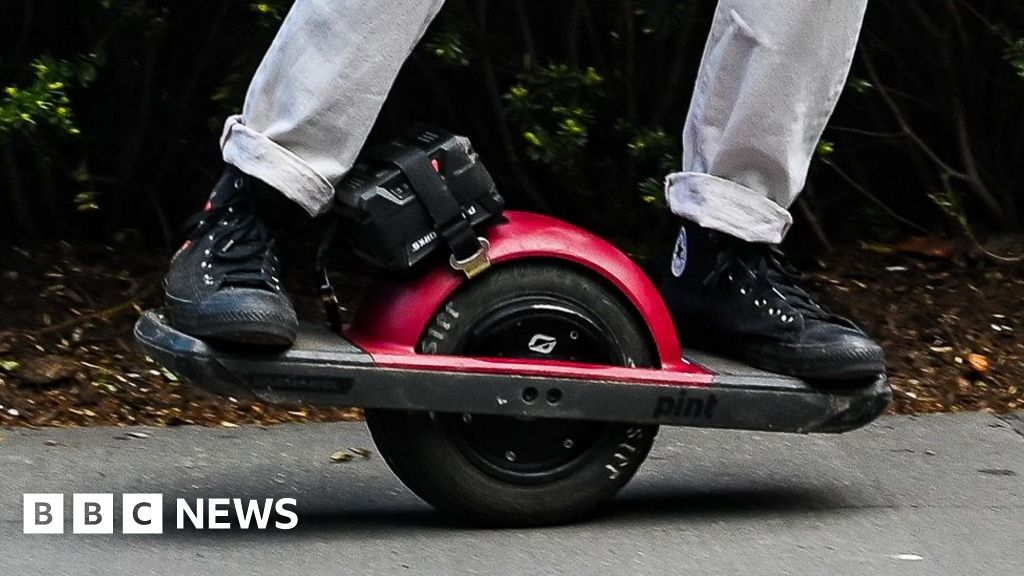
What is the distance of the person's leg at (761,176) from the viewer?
3.16 metres

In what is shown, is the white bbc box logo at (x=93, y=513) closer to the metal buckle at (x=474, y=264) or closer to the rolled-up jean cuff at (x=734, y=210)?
the metal buckle at (x=474, y=264)

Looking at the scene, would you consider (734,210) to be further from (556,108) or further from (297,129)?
(556,108)

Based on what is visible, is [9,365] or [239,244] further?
[9,365]

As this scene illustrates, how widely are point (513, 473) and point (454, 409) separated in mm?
176

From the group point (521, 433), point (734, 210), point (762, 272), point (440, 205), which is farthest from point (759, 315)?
point (440, 205)

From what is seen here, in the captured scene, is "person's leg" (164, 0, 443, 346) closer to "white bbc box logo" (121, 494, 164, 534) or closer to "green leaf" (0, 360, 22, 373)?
"white bbc box logo" (121, 494, 164, 534)

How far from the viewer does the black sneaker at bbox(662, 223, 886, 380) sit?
10.6 ft

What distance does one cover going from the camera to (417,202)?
10.1ft

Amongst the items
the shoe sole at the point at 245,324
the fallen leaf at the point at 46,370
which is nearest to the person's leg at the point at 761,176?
the shoe sole at the point at 245,324

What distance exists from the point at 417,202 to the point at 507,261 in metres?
0.18

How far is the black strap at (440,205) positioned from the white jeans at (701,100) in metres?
0.09

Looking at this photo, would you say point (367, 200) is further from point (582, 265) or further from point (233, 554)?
point (233, 554)

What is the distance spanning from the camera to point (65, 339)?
4234 millimetres

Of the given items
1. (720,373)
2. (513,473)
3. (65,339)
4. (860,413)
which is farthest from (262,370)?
(65,339)
